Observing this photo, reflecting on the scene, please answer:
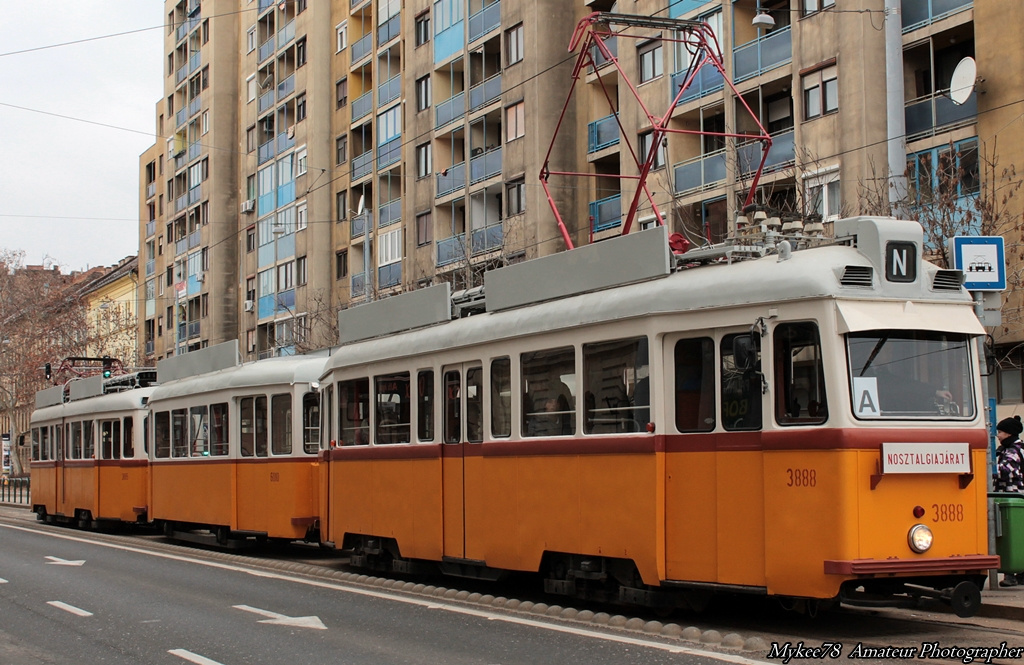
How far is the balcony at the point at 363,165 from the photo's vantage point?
5145 centimetres

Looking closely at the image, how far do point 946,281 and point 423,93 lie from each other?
3811 centimetres

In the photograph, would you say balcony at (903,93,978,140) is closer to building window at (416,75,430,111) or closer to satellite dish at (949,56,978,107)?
satellite dish at (949,56,978,107)

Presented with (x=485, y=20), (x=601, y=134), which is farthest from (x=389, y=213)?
(x=601, y=134)

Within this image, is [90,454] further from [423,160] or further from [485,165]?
[423,160]

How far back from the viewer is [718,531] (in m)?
10.2

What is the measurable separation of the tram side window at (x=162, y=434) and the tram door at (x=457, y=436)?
1102 centimetres

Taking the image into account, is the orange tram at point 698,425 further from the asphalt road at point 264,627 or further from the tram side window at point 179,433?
the tram side window at point 179,433

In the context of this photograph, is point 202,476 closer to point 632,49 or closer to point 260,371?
point 260,371

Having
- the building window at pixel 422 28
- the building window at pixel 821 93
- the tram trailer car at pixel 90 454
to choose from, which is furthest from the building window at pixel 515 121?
the tram trailer car at pixel 90 454

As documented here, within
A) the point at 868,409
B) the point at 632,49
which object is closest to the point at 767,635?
the point at 868,409

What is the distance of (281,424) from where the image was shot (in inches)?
763

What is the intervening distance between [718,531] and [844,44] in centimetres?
2071

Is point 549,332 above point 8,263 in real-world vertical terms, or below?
below

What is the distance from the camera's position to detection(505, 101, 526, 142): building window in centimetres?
4031
